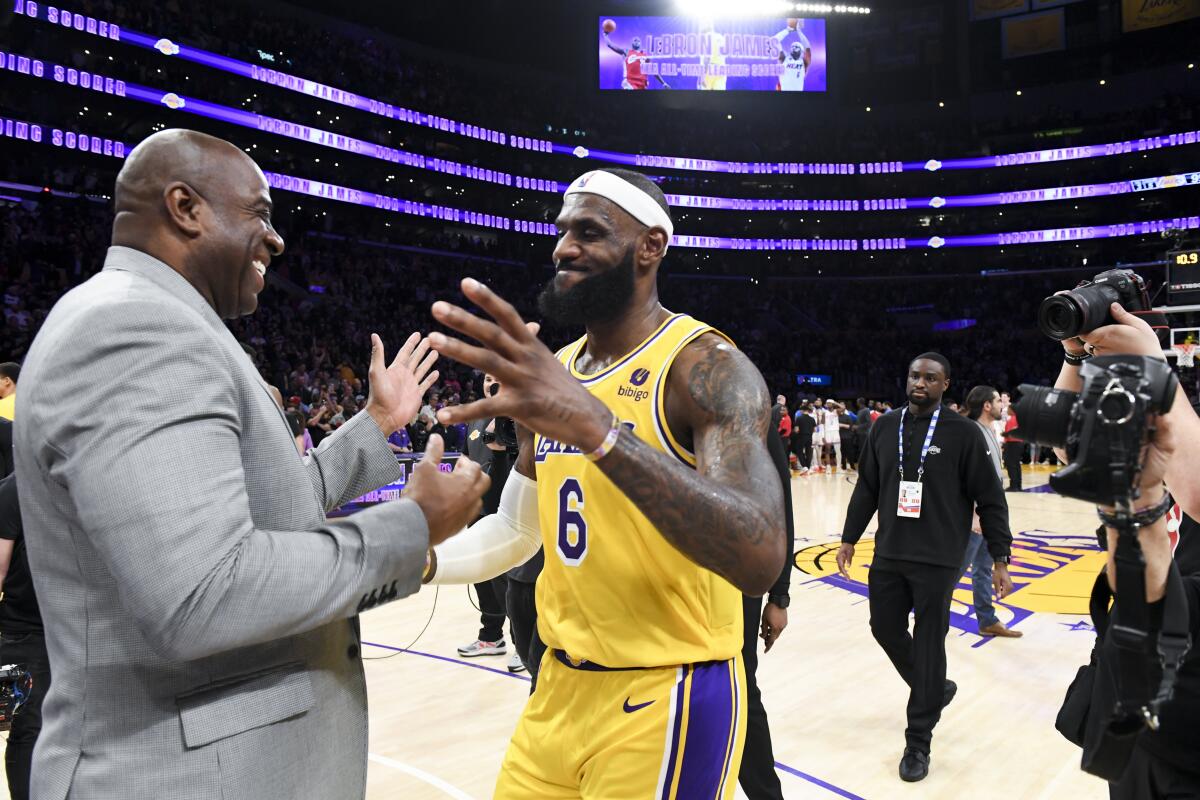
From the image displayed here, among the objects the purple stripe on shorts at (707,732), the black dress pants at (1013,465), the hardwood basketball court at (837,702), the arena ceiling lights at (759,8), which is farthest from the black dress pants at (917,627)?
the arena ceiling lights at (759,8)

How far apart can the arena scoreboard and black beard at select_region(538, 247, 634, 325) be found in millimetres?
15315

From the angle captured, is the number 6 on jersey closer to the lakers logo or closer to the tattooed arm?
the tattooed arm

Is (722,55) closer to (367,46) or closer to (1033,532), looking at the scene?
(367,46)

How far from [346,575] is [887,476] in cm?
436

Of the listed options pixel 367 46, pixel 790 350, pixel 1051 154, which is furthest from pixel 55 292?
pixel 1051 154

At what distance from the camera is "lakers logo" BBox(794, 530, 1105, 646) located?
7.62 m

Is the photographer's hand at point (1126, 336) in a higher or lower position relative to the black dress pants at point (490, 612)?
higher

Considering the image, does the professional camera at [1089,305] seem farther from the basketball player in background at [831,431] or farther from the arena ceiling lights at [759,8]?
the arena ceiling lights at [759,8]

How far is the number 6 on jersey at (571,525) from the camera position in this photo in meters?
2.15

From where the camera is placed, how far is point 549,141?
33.4 metres

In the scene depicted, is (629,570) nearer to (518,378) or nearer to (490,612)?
(518,378)

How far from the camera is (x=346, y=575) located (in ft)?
4.30

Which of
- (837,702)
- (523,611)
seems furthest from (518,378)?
(837,702)

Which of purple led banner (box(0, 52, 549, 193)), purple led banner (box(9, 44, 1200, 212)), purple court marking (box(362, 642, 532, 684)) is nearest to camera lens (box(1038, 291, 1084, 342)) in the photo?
purple court marking (box(362, 642, 532, 684))
